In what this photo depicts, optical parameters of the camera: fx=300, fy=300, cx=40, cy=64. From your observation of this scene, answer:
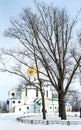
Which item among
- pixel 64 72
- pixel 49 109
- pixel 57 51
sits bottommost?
pixel 49 109

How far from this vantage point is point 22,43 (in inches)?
1406

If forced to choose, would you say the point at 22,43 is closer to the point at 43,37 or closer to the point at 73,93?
the point at 43,37

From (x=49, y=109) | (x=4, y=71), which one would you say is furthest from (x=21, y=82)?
(x=49, y=109)

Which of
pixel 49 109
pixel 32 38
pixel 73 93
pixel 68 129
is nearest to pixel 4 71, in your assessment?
pixel 32 38

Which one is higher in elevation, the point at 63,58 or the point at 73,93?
the point at 63,58

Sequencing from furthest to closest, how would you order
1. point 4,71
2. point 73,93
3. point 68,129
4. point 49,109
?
point 49,109, point 73,93, point 4,71, point 68,129

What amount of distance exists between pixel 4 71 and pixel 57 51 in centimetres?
713

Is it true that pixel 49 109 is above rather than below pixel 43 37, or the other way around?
below

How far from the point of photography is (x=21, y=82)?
37250mm

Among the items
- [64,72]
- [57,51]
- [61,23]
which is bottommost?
[64,72]

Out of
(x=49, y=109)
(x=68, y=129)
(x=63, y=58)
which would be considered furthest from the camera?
(x=49, y=109)

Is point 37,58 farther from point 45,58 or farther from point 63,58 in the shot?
point 63,58

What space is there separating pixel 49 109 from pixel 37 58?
7593 centimetres

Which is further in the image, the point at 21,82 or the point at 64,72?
the point at 21,82
